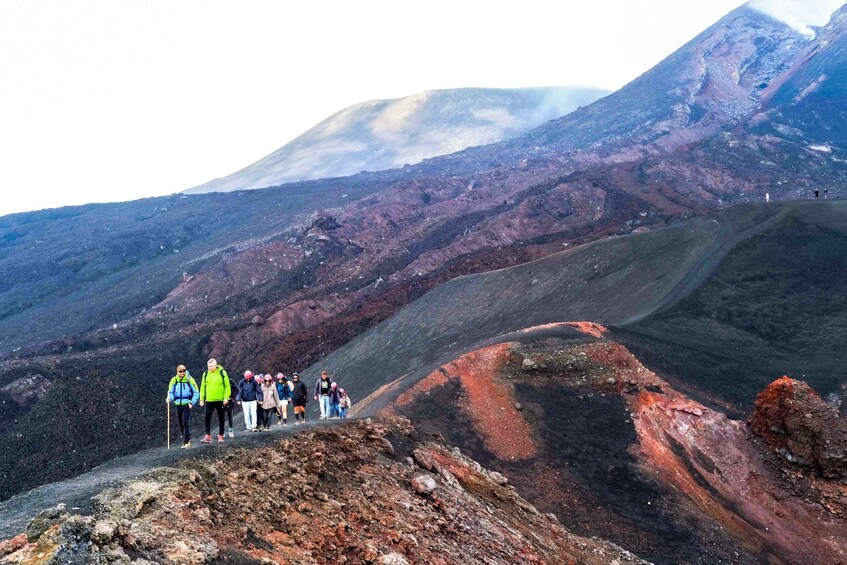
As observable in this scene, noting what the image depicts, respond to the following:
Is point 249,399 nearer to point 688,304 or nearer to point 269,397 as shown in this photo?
point 269,397

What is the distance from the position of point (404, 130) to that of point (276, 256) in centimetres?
10363

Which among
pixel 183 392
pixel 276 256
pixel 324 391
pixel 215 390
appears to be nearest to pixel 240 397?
pixel 215 390

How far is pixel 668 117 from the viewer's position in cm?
9000

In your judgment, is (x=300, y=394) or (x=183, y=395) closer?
(x=183, y=395)

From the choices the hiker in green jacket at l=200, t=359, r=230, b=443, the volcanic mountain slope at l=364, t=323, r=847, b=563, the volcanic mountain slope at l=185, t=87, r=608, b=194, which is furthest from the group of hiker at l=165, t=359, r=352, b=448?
the volcanic mountain slope at l=185, t=87, r=608, b=194

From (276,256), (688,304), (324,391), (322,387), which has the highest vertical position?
(276,256)

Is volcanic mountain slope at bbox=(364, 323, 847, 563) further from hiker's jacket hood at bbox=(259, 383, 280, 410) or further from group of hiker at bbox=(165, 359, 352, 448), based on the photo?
hiker's jacket hood at bbox=(259, 383, 280, 410)

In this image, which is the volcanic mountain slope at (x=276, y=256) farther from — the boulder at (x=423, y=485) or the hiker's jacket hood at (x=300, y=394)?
the boulder at (x=423, y=485)

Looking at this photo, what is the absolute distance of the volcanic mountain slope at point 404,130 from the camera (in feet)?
447

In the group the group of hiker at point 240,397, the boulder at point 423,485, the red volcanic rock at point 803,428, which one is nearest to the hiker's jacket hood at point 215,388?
the group of hiker at point 240,397

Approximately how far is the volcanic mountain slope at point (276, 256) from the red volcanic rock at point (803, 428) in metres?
6.50

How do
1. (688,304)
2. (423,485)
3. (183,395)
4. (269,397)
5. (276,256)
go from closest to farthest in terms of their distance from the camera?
(423,485), (183,395), (269,397), (688,304), (276,256)

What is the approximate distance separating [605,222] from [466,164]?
48.3 metres

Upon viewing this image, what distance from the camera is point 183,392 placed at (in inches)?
362
